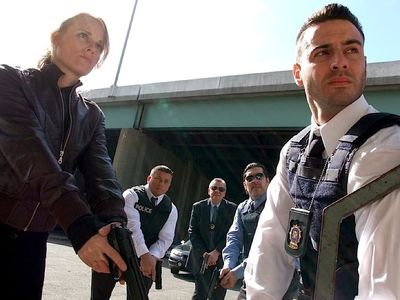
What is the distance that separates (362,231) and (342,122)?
0.48m

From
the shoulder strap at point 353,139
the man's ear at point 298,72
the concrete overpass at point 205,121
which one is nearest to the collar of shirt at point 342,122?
the shoulder strap at point 353,139

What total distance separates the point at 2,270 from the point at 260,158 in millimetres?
19456

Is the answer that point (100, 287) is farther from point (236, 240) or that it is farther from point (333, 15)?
point (333, 15)

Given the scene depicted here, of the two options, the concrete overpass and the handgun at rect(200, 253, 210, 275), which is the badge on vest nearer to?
the handgun at rect(200, 253, 210, 275)

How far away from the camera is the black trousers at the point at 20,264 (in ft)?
5.43

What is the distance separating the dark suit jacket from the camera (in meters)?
5.80

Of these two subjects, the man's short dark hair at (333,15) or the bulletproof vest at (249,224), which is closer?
the man's short dark hair at (333,15)

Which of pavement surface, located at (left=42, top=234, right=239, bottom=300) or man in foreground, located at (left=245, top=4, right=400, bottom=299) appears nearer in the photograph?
man in foreground, located at (left=245, top=4, right=400, bottom=299)

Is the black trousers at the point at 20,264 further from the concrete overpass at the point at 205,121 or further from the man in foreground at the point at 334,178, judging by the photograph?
the concrete overpass at the point at 205,121

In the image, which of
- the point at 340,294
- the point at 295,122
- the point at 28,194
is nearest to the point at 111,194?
the point at 28,194

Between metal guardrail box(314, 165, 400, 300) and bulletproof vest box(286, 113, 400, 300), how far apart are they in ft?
0.83

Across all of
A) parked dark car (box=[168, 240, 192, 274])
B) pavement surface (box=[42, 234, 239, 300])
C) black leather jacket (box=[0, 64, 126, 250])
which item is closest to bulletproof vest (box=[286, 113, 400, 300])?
black leather jacket (box=[0, 64, 126, 250])

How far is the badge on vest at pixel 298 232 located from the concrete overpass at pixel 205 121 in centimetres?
1038

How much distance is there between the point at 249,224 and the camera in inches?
174
